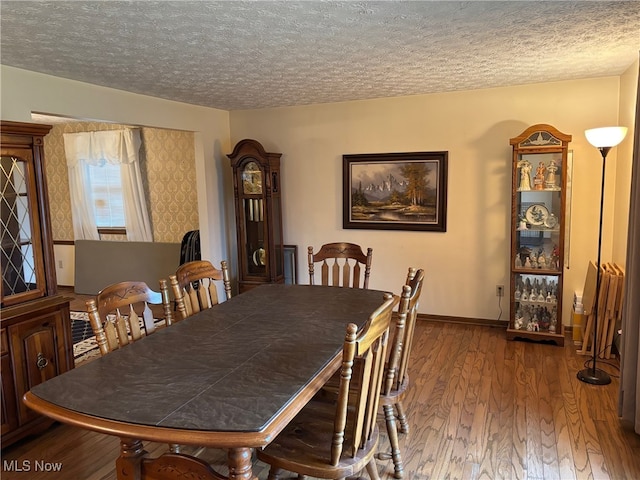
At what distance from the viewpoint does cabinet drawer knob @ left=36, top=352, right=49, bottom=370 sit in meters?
2.76

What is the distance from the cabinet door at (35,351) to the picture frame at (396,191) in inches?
120

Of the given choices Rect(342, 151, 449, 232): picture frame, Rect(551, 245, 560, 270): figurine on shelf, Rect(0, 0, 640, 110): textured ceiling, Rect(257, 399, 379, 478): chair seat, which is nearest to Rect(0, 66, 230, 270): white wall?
Rect(0, 0, 640, 110): textured ceiling

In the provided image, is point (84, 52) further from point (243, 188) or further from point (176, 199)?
point (176, 199)

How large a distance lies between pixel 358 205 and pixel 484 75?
182 centimetres

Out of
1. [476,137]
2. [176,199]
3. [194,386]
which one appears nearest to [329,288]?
[194,386]

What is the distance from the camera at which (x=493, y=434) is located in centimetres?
269

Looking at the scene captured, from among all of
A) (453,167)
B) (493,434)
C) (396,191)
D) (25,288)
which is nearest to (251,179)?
(396,191)

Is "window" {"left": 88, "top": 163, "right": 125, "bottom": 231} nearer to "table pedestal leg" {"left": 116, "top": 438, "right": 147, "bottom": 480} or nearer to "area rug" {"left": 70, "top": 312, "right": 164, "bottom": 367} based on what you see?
"area rug" {"left": 70, "top": 312, "right": 164, "bottom": 367}

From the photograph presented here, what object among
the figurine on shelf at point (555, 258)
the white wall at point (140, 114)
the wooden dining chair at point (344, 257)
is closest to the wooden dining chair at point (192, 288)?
the wooden dining chair at point (344, 257)

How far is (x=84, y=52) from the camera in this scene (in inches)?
112

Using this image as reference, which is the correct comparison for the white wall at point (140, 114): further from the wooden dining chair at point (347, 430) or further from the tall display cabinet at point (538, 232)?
the tall display cabinet at point (538, 232)

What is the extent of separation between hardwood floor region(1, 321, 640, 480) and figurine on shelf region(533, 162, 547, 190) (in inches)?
58.6

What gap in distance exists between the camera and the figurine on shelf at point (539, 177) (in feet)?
13.2

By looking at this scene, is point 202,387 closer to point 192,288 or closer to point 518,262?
point 192,288
